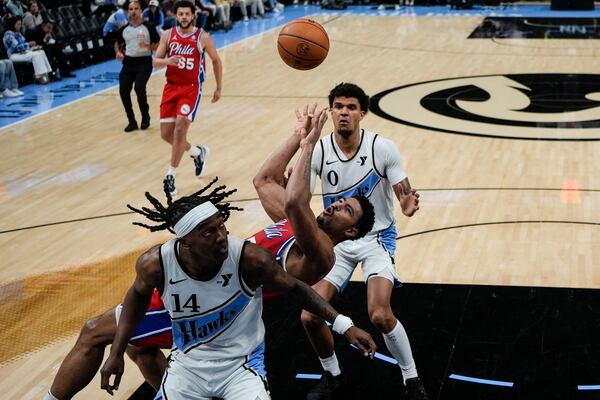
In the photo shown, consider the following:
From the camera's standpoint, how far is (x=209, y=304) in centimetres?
415

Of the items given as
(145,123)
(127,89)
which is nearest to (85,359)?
(127,89)

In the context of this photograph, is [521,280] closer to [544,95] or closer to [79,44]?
[544,95]

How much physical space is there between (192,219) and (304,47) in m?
4.17

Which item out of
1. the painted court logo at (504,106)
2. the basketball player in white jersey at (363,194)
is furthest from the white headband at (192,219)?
the painted court logo at (504,106)

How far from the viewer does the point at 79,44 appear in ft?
62.6

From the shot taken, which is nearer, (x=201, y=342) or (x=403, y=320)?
(x=201, y=342)

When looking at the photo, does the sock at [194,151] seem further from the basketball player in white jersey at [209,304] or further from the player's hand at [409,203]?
the basketball player in white jersey at [209,304]

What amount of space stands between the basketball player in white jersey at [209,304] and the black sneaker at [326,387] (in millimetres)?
1325

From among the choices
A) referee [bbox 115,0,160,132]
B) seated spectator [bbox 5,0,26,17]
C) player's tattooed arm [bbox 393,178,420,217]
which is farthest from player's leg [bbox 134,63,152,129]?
player's tattooed arm [bbox 393,178,420,217]

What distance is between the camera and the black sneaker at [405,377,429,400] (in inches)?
212

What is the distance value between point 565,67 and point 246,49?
7.42m

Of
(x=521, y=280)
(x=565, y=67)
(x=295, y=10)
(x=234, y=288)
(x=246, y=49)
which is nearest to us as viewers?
(x=234, y=288)

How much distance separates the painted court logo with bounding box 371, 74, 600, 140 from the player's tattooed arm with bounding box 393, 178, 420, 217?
690cm

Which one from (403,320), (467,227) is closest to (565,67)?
(467,227)
